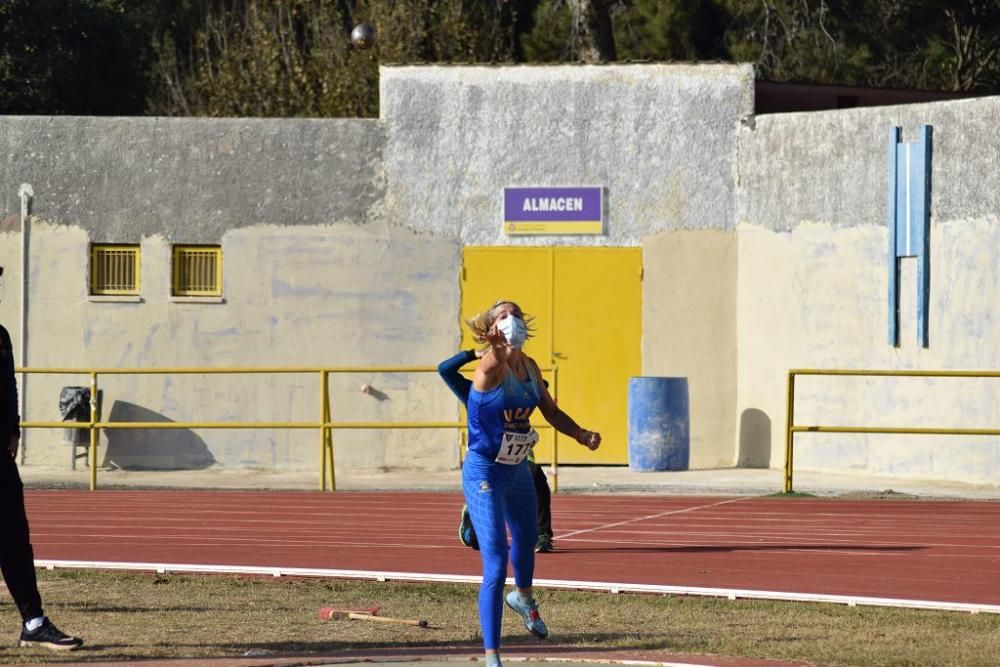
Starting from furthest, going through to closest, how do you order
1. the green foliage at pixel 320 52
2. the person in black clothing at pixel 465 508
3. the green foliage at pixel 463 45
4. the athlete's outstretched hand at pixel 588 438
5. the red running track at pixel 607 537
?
the green foliage at pixel 320 52, the green foliage at pixel 463 45, the red running track at pixel 607 537, the athlete's outstretched hand at pixel 588 438, the person in black clothing at pixel 465 508

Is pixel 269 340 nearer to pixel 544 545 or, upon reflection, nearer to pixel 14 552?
pixel 544 545

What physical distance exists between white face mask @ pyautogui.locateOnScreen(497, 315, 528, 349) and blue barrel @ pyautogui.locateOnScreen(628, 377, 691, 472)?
11527mm

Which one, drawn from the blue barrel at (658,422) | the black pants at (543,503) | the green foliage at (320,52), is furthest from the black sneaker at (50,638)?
the green foliage at (320,52)

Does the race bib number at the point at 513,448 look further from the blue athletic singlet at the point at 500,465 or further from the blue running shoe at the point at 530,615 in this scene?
the blue running shoe at the point at 530,615

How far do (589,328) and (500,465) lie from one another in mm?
12374

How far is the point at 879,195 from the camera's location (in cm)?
2014

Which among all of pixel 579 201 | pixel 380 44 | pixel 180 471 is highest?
pixel 380 44

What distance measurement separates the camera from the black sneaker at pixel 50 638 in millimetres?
9711

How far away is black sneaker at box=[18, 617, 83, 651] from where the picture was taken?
971cm

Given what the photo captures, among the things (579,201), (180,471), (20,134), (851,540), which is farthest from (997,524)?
(20,134)

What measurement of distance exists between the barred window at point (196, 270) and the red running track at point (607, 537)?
3.61 metres

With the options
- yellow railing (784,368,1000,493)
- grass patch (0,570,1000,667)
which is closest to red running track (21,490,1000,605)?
yellow railing (784,368,1000,493)

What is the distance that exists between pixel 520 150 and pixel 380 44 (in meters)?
14.4

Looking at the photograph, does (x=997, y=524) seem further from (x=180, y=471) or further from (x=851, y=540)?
(x=180, y=471)
